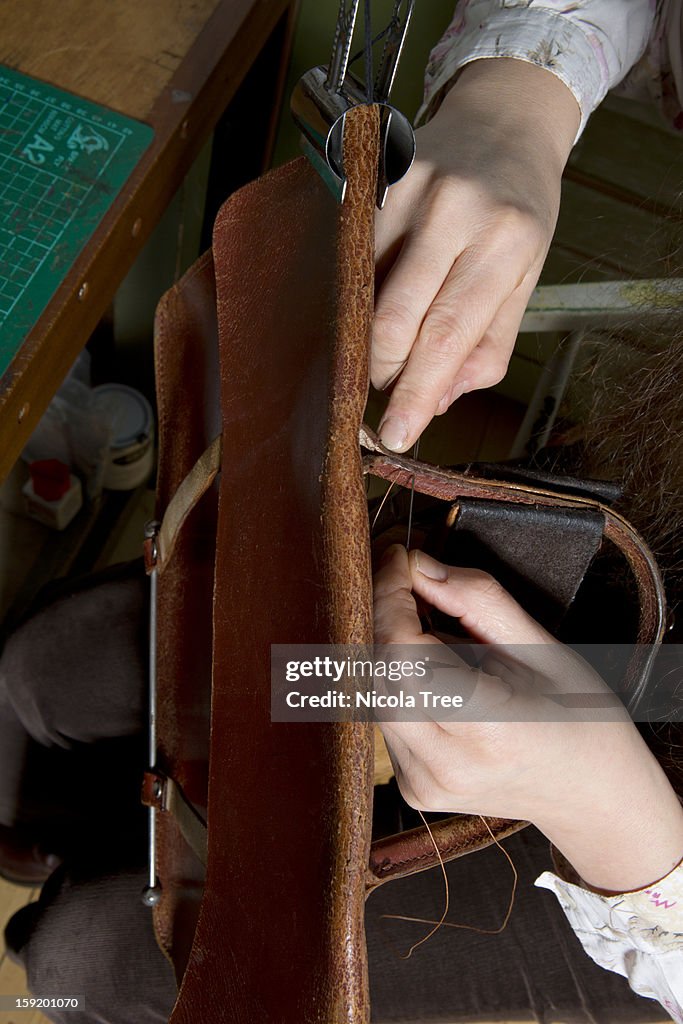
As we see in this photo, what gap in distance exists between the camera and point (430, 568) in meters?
0.50

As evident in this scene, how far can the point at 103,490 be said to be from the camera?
1.45 meters

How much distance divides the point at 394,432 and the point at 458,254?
135mm

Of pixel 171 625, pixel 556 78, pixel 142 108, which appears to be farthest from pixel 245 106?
pixel 171 625

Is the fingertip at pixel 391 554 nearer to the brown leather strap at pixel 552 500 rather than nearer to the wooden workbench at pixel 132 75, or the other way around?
the brown leather strap at pixel 552 500

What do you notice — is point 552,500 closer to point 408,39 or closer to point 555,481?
point 555,481

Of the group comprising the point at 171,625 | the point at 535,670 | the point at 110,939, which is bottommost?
the point at 110,939

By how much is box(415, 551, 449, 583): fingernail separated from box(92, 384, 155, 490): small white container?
38.9 inches

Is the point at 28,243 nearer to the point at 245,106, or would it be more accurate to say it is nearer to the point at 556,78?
the point at 556,78

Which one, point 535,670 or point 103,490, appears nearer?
point 535,670

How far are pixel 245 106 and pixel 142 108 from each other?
1.56 ft

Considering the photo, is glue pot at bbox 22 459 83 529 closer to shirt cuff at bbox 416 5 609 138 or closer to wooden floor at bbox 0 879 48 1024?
wooden floor at bbox 0 879 48 1024

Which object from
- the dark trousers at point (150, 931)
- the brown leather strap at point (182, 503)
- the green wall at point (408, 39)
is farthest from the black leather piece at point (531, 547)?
the green wall at point (408, 39)

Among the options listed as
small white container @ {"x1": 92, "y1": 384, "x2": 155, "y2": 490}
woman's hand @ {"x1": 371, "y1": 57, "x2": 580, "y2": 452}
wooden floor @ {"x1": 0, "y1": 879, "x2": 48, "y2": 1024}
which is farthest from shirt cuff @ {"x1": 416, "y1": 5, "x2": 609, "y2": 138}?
wooden floor @ {"x1": 0, "y1": 879, "x2": 48, "y2": 1024}

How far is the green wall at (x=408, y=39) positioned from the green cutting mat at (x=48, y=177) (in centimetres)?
44
